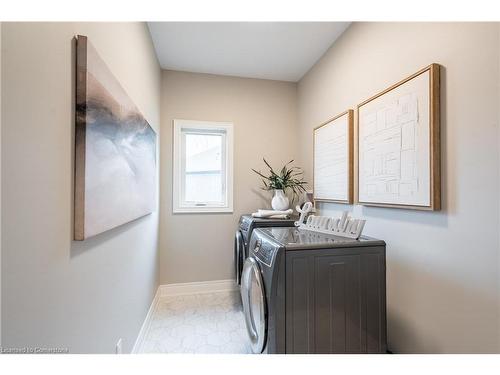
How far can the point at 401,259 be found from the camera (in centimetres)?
138

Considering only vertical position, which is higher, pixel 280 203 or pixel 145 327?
pixel 280 203

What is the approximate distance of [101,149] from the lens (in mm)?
944

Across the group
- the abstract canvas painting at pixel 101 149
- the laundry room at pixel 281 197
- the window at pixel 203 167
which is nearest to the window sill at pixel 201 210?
the window at pixel 203 167

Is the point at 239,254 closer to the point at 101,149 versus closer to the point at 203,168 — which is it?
the point at 203,168

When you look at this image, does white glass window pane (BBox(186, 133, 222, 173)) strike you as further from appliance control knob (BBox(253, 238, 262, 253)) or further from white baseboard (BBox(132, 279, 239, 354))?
appliance control knob (BBox(253, 238, 262, 253))

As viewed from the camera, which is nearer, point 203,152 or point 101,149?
point 101,149

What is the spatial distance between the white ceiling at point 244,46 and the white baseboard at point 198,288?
2.50 metres

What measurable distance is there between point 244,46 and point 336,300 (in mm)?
2242

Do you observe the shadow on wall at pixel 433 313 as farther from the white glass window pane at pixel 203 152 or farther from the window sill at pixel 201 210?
the white glass window pane at pixel 203 152

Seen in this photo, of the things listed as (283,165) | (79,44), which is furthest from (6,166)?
(283,165)

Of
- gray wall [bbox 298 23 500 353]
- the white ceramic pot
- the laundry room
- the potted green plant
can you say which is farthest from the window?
gray wall [bbox 298 23 500 353]

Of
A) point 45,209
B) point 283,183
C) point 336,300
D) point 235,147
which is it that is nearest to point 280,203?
point 283,183

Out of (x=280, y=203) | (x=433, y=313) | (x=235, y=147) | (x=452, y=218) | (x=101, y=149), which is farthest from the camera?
(x=235, y=147)

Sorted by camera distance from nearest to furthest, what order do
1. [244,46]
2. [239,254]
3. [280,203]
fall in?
1. [244,46]
2. [239,254]
3. [280,203]
